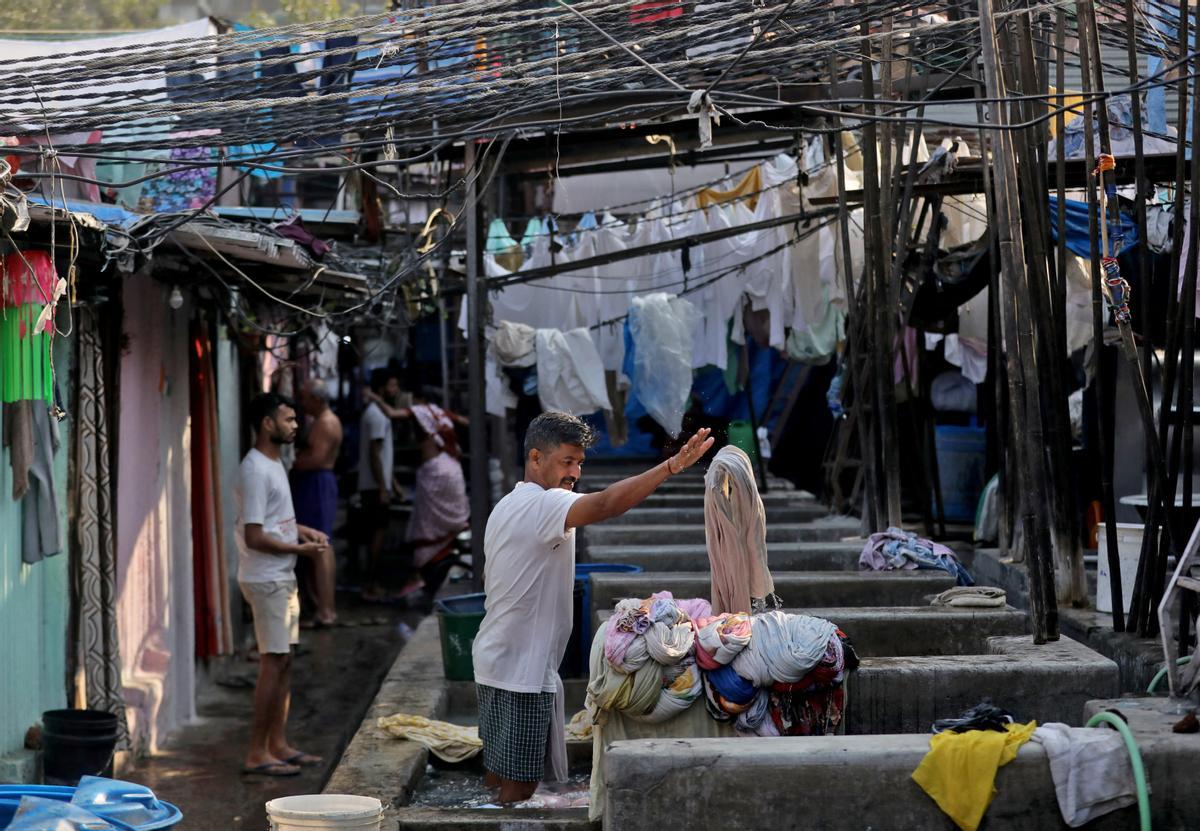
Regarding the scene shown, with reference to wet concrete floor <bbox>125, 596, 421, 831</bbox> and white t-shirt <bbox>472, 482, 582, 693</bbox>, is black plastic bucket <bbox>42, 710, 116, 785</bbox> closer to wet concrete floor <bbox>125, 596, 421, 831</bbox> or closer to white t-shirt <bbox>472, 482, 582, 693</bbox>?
wet concrete floor <bbox>125, 596, 421, 831</bbox>

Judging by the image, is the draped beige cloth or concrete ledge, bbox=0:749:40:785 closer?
the draped beige cloth

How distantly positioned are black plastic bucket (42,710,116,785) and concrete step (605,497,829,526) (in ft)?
18.2

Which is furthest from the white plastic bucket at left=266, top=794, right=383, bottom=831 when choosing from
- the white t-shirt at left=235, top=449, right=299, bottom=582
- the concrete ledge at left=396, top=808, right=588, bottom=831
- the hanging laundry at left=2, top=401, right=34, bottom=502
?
the white t-shirt at left=235, top=449, right=299, bottom=582

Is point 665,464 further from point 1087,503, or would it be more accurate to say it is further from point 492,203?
point 492,203

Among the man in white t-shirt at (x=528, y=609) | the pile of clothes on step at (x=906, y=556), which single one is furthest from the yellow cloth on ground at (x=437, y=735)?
the pile of clothes on step at (x=906, y=556)

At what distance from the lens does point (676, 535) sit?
37.0ft

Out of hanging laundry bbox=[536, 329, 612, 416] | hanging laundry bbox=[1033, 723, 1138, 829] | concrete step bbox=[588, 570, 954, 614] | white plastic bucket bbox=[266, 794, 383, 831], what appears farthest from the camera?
hanging laundry bbox=[536, 329, 612, 416]

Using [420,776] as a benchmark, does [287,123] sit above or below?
above

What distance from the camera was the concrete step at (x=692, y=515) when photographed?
12.4 m

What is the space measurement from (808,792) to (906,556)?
4.04 metres

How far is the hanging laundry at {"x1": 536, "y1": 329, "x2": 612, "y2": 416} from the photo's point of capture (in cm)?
1340

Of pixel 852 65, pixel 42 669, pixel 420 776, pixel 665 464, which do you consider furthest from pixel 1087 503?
pixel 42 669

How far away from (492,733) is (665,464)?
1.54 meters

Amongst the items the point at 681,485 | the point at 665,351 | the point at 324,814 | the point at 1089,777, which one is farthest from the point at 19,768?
the point at 681,485
